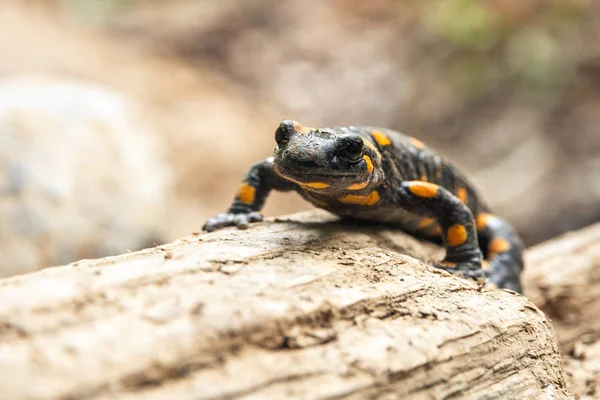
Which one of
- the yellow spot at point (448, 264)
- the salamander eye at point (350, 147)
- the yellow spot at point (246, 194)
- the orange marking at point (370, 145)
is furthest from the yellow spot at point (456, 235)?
the yellow spot at point (246, 194)

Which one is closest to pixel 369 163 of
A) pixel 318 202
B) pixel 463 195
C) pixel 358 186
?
pixel 358 186

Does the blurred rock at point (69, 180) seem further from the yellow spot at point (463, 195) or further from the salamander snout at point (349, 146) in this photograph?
the salamander snout at point (349, 146)

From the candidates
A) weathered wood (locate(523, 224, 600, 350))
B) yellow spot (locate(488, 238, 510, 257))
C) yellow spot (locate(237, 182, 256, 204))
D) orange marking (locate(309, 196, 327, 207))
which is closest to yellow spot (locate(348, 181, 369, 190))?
orange marking (locate(309, 196, 327, 207))

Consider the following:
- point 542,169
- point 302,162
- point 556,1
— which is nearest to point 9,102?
point 302,162

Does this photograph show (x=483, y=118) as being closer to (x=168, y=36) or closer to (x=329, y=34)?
(x=329, y=34)

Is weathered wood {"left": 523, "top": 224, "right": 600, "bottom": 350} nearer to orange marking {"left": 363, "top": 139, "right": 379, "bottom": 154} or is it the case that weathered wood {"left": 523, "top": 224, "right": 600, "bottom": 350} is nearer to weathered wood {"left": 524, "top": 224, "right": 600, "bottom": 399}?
weathered wood {"left": 524, "top": 224, "right": 600, "bottom": 399}

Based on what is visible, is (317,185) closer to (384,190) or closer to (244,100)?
(384,190)
